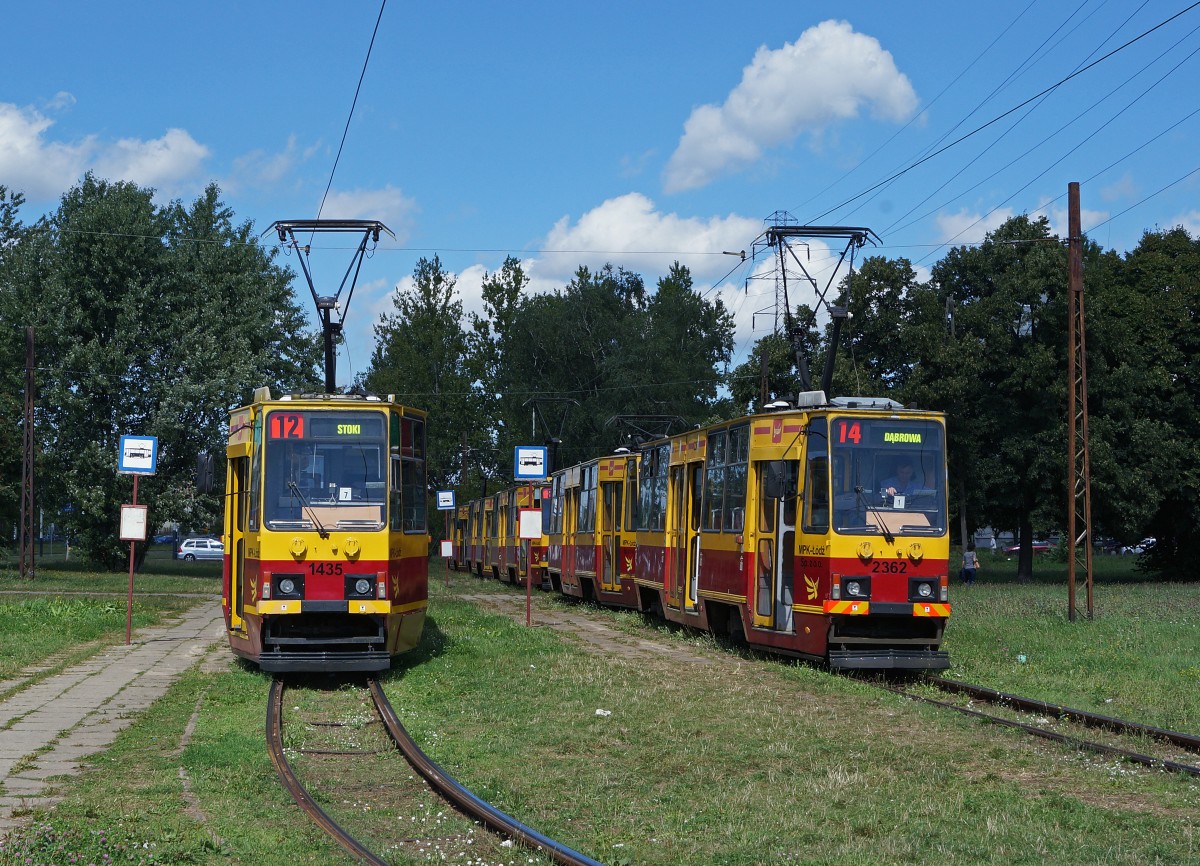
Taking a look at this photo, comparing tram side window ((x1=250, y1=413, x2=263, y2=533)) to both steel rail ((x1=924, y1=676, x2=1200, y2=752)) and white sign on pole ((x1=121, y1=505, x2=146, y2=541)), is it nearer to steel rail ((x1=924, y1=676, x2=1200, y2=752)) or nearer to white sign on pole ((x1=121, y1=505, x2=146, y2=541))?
white sign on pole ((x1=121, y1=505, x2=146, y2=541))

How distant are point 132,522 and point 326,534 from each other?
6081 mm

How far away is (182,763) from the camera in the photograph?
1003cm

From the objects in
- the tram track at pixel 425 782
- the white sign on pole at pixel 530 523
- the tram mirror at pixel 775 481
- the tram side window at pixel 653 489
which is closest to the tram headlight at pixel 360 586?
the tram track at pixel 425 782

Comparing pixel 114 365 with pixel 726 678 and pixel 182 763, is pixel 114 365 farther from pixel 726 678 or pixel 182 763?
pixel 182 763

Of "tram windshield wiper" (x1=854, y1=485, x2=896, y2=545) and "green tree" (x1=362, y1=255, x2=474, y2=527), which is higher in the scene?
"green tree" (x1=362, y1=255, x2=474, y2=527)

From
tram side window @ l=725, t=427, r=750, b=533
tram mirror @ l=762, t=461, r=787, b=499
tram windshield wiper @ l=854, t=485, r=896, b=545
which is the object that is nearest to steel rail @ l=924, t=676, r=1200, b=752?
tram windshield wiper @ l=854, t=485, r=896, b=545

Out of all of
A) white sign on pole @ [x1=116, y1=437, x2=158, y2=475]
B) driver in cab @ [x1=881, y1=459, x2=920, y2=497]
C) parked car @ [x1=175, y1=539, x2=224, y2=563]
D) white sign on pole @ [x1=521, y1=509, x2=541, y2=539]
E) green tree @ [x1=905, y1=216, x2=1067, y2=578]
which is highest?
green tree @ [x1=905, y1=216, x2=1067, y2=578]

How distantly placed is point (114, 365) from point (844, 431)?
32.0 metres

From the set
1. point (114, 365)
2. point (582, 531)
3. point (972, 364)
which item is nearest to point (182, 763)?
point (582, 531)

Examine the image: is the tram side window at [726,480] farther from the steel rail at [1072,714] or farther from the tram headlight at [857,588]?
the steel rail at [1072,714]

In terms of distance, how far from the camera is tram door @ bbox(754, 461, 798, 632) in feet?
54.5

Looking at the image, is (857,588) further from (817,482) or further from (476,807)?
(476,807)

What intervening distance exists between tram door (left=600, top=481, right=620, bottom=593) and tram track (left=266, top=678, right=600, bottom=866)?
15699 millimetres

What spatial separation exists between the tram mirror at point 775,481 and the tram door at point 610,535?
454 inches
